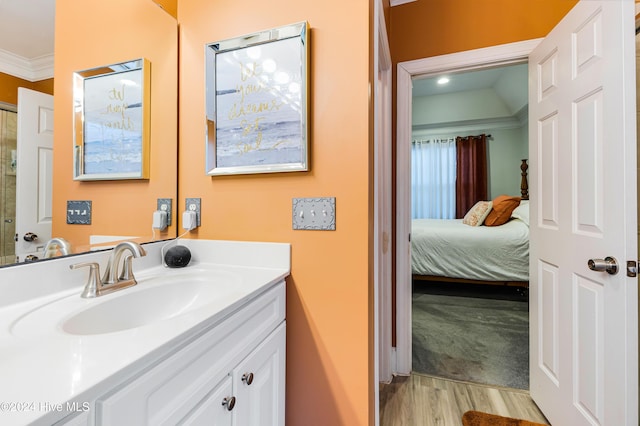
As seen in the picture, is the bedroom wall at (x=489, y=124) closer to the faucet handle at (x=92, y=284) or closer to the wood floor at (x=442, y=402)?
the wood floor at (x=442, y=402)

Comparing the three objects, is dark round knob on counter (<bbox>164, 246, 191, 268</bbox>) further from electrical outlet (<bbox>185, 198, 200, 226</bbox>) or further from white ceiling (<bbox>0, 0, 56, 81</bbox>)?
white ceiling (<bbox>0, 0, 56, 81</bbox>)

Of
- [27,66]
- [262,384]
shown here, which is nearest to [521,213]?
[262,384]

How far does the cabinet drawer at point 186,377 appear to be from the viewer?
466 mm

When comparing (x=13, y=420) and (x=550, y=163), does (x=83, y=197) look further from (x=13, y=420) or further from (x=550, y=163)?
(x=550, y=163)

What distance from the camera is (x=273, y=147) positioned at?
45.1 inches

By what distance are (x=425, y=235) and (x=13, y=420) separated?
138 inches

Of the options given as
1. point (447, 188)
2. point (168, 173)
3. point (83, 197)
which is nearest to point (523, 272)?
point (447, 188)

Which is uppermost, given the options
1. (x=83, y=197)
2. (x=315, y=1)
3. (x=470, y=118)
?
(x=470, y=118)

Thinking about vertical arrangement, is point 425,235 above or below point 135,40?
below

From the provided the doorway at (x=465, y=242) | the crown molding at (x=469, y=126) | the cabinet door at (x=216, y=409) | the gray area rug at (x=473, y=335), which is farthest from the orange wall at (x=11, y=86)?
the crown molding at (x=469, y=126)

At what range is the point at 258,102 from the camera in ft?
3.81

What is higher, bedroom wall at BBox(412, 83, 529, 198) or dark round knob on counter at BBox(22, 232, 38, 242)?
bedroom wall at BBox(412, 83, 529, 198)

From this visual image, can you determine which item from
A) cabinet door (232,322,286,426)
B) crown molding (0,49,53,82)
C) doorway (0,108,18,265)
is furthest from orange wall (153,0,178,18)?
cabinet door (232,322,286,426)

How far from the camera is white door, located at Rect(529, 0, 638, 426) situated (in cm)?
99
